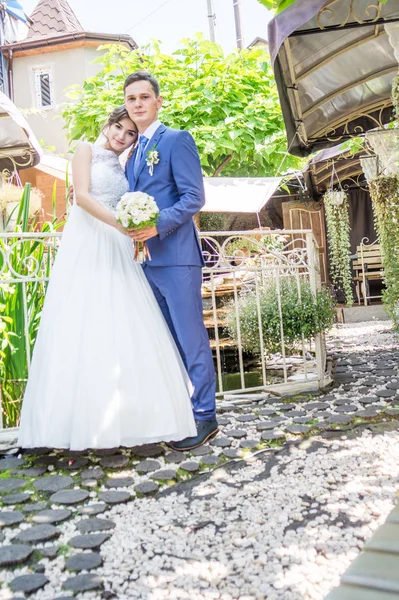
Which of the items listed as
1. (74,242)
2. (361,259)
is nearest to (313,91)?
(74,242)

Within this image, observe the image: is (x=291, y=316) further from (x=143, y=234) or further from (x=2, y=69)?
(x=2, y=69)

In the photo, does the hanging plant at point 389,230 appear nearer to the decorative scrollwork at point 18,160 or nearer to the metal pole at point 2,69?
the decorative scrollwork at point 18,160

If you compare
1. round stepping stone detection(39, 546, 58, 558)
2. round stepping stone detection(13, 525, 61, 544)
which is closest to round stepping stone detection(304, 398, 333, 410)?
round stepping stone detection(13, 525, 61, 544)

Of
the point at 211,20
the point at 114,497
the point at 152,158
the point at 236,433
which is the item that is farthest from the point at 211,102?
the point at 114,497

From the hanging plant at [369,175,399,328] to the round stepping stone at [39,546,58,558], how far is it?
193 inches

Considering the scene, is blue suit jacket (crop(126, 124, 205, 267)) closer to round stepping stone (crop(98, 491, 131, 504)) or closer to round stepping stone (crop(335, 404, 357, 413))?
round stepping stone (crop(98, 491, 131, 504))

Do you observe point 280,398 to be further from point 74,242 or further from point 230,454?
point 74,242

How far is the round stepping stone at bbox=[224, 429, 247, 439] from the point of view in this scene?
11.8ft

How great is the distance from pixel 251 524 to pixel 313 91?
15.5 feet

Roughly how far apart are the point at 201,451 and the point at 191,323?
743mm

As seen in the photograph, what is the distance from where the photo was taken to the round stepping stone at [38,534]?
2197 mm

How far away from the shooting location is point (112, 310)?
10.8ft

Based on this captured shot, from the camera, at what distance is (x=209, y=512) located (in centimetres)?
243

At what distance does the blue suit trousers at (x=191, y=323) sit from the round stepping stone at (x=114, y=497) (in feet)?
3.03
